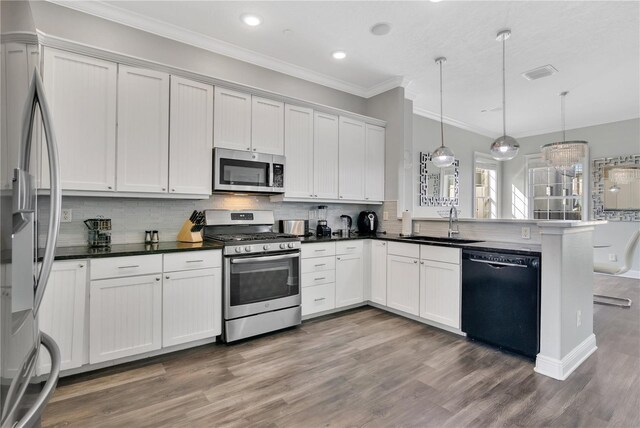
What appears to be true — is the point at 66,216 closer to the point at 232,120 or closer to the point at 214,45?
the point at 232,120

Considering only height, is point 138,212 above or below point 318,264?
above

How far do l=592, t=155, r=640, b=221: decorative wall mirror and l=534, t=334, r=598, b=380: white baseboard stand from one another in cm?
487

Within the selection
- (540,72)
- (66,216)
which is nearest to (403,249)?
(540,72)

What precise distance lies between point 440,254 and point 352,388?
5.21 ft

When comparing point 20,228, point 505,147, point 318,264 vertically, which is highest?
point 505,147

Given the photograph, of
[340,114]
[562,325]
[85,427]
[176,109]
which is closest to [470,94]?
[340,114]

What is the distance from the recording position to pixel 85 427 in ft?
5.80

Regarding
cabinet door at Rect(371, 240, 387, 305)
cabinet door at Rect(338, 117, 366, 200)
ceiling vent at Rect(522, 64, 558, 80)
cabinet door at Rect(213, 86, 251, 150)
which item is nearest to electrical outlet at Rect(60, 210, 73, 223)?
cabinet door at Rect(213, 86, 251, 150)

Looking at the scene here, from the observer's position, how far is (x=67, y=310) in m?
2.19

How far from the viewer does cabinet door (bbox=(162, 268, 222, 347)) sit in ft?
8.46

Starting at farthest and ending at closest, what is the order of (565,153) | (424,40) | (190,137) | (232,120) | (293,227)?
(565,153)
(293,227)
(424,40)
(232,120)
(190,137)

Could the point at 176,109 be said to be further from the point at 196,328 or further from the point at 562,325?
the point at 562,325

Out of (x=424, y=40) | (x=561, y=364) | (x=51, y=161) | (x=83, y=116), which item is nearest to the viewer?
(x=51, y=161)

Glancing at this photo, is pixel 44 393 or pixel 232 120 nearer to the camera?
pixel 44 393
